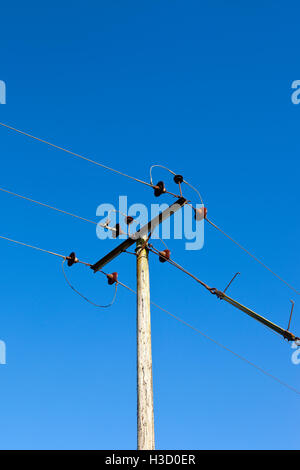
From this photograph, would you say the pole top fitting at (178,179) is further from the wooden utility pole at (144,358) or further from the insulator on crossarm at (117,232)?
the insulator on crossarm at (117,232)

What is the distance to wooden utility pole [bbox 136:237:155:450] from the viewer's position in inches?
301

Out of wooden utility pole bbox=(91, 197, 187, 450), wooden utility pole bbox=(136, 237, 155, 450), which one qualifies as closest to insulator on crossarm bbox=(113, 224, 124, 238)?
wooden utility pole bbox=(91, 197, 187, 450)

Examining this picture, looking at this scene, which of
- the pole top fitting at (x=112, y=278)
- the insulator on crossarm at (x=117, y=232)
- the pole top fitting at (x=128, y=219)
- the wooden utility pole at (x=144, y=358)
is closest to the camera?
the wooden utility pole at (x=144, y=358)

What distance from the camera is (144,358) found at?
27.2ft

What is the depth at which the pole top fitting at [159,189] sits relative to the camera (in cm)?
948

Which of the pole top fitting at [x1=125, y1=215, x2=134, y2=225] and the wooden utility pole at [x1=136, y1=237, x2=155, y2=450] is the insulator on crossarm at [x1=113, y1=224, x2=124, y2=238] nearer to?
the pole top fitting at [x1=125, y1=215, x2=134, y2=225]

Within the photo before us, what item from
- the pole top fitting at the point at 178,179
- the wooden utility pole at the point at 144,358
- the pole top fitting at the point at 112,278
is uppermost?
the pole top fitting at the point at 178,179

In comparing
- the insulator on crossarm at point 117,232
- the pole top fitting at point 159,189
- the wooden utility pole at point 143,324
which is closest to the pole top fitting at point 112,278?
the wooden utility pole at point 143,324

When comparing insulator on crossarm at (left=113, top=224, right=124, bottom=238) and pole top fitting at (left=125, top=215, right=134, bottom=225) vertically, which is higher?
pole top fitting at (left=125, top=215, right=134, bottom=225)

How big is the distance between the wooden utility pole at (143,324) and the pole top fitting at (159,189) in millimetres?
338

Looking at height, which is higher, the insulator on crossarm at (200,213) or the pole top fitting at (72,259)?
the insulator on crossarm at (200,213)

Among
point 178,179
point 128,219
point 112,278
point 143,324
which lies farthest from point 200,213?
point 143,324

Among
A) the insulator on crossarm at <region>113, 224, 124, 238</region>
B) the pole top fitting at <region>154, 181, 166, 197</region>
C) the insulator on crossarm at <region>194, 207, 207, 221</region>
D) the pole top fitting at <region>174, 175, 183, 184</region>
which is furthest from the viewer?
the insulator on crossarm at <region>194, 207, 207, 221</region>
